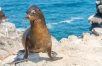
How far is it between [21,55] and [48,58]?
2.74 ft

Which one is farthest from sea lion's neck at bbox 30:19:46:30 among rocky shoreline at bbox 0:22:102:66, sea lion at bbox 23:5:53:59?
rocky shoreline at bbox 0:22:102:66

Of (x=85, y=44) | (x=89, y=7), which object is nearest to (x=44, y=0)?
(x=89, y=7)

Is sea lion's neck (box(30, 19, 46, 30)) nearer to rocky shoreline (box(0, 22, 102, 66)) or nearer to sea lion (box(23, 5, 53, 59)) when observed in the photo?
sea lion (box(23, 5, 53, 59))

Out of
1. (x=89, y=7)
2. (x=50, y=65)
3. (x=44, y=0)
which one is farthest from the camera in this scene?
(x=44, y=0)

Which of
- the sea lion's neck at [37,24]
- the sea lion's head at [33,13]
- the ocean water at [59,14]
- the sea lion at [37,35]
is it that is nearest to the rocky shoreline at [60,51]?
the sea lion at [37,35]

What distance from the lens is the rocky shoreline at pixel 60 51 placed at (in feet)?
30.7

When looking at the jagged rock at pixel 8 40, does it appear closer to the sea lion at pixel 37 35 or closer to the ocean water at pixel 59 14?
the sea lion at pixel 37 35

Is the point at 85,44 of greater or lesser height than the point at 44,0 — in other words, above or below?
above

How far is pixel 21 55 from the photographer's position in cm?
1025

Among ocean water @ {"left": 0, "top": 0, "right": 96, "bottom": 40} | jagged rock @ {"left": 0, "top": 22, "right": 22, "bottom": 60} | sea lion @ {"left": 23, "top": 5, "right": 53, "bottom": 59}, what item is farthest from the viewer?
ocean water @ {"left": 0, "top": 0, "right": 96, "bottom": 40}

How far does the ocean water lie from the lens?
27.9 m

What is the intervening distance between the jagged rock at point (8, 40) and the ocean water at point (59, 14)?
14057 mm

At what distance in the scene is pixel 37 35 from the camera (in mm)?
9250

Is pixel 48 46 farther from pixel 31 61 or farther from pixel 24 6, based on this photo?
pixel 24 6
